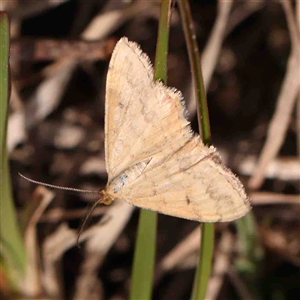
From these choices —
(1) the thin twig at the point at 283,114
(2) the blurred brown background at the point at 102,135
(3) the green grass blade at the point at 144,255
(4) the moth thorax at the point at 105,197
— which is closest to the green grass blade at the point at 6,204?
(2) the blurred brown background at the point at 102,135

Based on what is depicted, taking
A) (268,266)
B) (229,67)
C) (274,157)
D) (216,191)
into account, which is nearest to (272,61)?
(229,67)

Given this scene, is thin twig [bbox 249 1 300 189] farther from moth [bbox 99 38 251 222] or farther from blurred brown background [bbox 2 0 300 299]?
moth [bbox 99 38 251 222]

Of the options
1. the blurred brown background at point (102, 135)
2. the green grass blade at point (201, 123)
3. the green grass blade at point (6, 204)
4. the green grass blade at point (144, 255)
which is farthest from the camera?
the blurred brown background at point (102, 135)

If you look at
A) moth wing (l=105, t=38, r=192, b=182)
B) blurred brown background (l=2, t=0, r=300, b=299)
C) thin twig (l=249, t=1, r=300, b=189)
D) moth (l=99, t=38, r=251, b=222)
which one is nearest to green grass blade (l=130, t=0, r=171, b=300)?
moth (l=99, t=38, r=251, b=222)

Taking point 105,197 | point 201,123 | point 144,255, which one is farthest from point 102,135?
point 201,123

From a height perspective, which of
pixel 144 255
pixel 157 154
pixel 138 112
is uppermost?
pixel 138 112

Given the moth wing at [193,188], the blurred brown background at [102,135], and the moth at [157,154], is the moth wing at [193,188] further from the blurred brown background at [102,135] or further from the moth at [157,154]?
the blurred brown background at [102,135]

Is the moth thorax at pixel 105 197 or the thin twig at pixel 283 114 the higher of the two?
the thin twig at pixel 283 114

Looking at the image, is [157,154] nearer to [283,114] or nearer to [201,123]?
[201,123]
